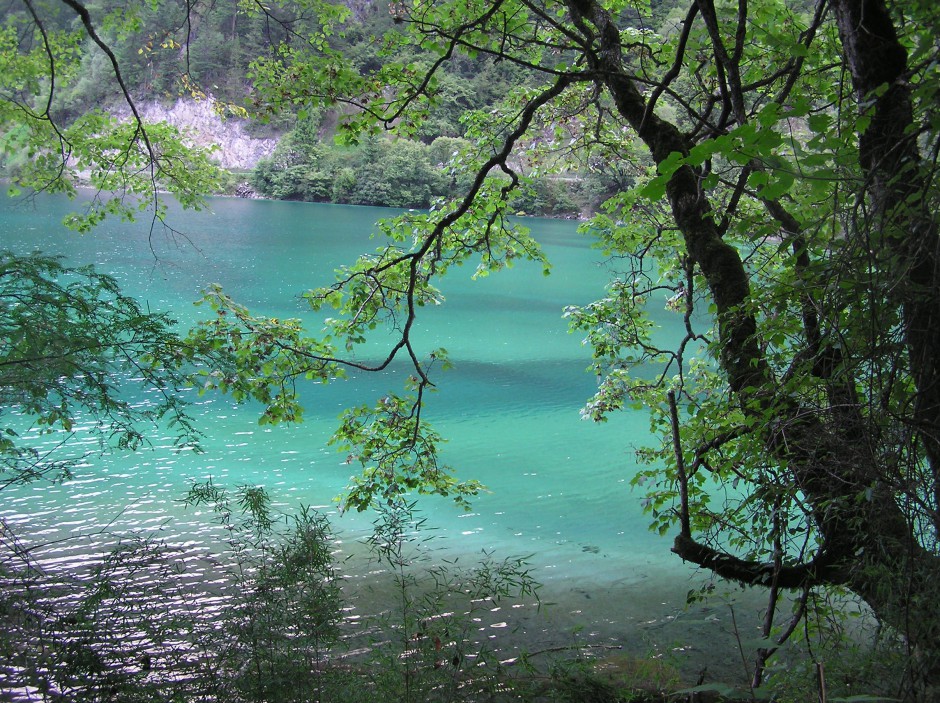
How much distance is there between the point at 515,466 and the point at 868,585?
23.8 feet

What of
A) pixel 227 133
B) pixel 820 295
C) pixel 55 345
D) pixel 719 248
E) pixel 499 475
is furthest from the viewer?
pixel 227 133

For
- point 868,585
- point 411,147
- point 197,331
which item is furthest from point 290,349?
point 411,147

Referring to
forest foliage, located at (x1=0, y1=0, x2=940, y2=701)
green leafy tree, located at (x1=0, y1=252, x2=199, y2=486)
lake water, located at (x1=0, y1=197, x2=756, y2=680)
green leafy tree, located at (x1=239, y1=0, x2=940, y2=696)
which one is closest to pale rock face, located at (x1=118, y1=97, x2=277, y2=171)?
lake water, located at (x1=0, y1=197, x2=756, y2=680)

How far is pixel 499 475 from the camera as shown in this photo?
9.06 meters

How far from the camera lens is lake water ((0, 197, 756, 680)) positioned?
230 inches

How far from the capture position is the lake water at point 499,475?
5.85m

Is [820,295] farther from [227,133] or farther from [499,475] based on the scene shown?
[227,133]

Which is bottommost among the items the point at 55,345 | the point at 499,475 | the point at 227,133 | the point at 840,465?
the point at 840,465

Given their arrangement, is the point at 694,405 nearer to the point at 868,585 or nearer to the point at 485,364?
Result: the point at 868,585

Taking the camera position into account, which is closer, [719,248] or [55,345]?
[719,248]

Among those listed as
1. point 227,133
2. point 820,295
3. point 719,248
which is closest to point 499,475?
point 719,248

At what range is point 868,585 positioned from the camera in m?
2.25

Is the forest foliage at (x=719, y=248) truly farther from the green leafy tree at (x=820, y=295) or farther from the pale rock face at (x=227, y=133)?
the pale rock face at (x=227, y=133)

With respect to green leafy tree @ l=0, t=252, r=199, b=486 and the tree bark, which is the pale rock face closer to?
green leafy tree @ l=0, t=252, r=199, b=486
